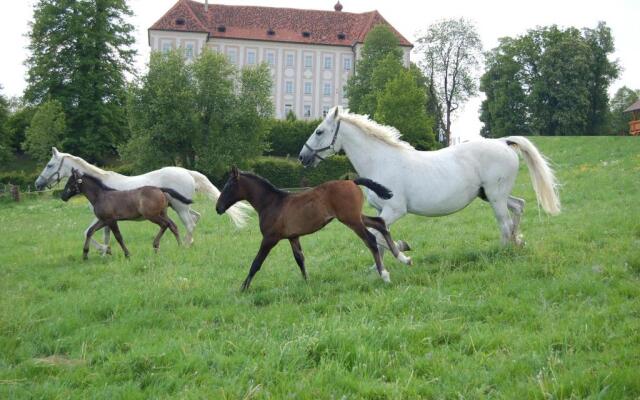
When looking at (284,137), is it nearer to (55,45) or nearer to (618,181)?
(55,45)

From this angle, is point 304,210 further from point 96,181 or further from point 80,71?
point 80,71

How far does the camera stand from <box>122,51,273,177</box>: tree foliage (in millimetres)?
43312

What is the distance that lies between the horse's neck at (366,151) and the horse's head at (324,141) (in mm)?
178

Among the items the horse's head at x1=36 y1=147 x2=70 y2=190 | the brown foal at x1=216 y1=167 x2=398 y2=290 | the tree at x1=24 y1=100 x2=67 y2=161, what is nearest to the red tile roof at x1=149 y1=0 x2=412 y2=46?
the tree at x1=24 y1=100 x2=67 y2=161

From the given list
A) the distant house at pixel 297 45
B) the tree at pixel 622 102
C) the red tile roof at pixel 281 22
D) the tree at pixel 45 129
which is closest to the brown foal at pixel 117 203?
the tree at pixel 45 129

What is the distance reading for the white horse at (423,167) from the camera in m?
8.73

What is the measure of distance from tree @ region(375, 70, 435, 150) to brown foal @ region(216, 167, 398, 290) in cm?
4492

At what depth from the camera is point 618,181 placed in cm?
1773

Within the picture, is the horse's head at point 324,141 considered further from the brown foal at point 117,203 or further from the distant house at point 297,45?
the distant house at point 297,45

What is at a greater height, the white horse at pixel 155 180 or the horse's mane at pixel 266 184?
the horse's mane at pixel 266 184

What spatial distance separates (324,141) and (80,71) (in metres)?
49.7

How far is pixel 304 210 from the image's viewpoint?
7.59 m

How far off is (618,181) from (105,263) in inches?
613

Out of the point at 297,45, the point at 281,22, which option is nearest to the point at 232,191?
the point at 297,45
